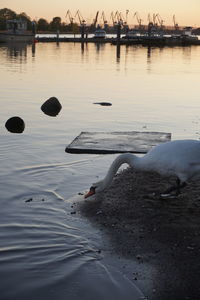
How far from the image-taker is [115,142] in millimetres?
15375

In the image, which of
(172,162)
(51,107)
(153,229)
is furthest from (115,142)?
(51,107)

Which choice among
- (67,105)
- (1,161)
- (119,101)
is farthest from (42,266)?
(119,101)

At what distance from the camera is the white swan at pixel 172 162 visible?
30.1ft

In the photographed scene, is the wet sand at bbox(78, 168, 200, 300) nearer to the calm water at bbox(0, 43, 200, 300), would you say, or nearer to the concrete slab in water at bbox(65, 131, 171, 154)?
the calm water at bbox(0, 43, 200, 300)

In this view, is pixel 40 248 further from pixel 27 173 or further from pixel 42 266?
pixel 27 173

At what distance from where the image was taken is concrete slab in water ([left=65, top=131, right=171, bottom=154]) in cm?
1439

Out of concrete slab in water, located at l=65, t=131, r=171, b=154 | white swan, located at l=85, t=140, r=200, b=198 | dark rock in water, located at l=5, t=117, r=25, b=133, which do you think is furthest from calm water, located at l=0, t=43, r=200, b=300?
white swan, located at l=85, t=140, r=200, b=198

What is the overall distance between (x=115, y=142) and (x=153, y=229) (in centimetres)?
701

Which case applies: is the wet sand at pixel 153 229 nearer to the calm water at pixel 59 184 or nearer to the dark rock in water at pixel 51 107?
the calm water at pixel 59 184

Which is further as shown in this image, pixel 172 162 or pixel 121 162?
pixel 121 162

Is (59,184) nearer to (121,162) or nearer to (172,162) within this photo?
(121,162)

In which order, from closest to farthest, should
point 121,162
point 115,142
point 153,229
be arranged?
1. point 153,229
2. point 121,162
3. point 115,142

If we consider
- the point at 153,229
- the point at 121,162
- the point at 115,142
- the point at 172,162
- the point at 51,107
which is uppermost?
Answer: the point at 172,162

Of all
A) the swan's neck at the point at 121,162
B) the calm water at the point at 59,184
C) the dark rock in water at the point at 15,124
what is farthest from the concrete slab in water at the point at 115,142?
the swan's neck at the point at 121,162
